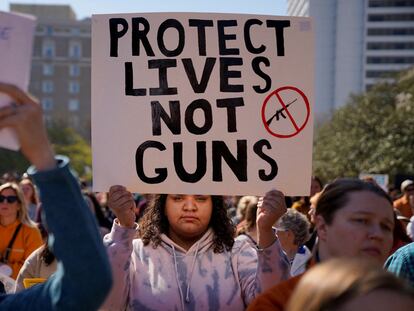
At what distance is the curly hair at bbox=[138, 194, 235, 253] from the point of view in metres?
3.93

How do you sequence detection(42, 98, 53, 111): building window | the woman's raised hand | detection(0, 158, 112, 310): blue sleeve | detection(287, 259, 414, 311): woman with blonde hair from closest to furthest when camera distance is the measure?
1. detection(287, 259, 414, 311): woman with blonde hair
2. detection(0, 158, 112, 310): blue sleeve
3. the woman's raised hand
4. detection(42, 98, 53, 111): building window

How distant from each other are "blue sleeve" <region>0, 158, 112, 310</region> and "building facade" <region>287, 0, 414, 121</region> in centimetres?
9791

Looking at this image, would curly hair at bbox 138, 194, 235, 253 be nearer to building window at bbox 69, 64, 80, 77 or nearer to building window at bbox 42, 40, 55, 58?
building window at bbox 69, 64, 80, 77

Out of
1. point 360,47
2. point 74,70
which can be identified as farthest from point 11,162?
point 74,70

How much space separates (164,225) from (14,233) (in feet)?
11.3

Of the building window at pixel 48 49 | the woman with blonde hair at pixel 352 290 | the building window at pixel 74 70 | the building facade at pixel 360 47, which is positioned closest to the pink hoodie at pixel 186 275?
the woman with blonde hair at pixel 352 290

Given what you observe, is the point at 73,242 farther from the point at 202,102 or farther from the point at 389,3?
the point at 389,3

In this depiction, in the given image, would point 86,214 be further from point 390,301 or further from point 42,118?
point 390,301

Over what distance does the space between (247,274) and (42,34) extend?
114679mm

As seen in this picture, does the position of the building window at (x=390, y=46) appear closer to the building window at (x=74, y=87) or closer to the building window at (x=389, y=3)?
the building window at (x=389, y=3)

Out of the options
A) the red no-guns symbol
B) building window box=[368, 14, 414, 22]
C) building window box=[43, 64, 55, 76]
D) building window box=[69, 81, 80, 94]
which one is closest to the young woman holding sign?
the red no-guns symbol

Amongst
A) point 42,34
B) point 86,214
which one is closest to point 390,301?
point 86,214

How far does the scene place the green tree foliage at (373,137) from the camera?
1505 inches

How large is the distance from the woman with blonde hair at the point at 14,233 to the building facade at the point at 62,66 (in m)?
109
